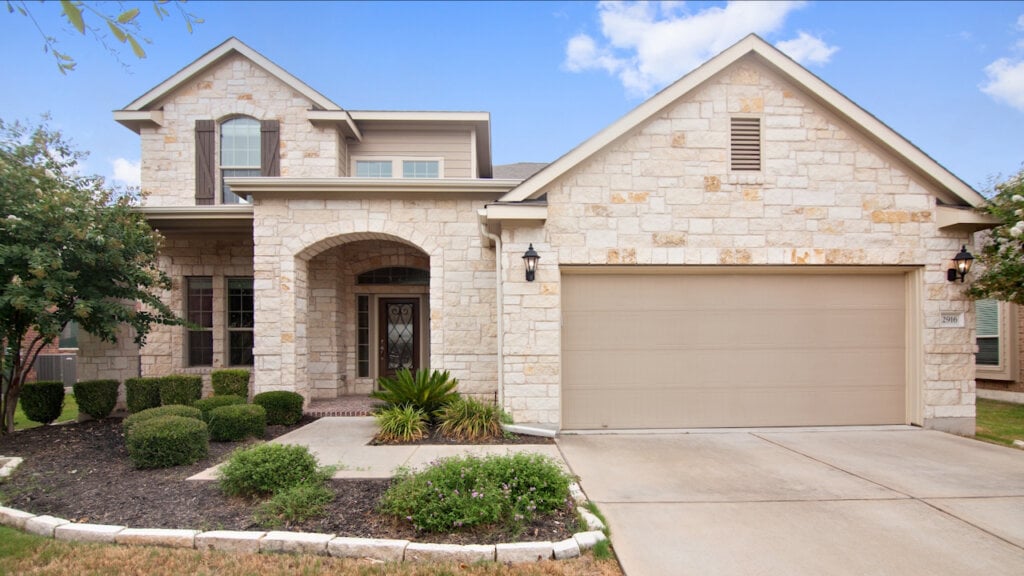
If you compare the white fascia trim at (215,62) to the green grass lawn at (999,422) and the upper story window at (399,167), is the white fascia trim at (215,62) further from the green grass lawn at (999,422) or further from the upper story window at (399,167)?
the green grass lawn at (999,422)

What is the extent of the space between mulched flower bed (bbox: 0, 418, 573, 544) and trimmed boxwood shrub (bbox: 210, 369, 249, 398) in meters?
2.43

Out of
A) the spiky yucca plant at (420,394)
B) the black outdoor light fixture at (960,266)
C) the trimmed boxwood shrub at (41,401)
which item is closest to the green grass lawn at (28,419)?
the trimmed boxwood shrub at (41,401)

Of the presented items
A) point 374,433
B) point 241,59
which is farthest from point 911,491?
point 241,59

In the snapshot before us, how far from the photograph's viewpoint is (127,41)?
6.63 ft

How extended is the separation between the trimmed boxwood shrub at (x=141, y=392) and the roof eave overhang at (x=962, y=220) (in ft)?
42.6

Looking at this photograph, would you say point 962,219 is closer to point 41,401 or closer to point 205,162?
point 205,162

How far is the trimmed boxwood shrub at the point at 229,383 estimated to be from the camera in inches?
358

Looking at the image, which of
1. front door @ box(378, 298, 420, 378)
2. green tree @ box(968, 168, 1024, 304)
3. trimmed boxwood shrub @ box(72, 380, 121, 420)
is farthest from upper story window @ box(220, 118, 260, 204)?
green tree @ box(968, 168, 1024, 304)

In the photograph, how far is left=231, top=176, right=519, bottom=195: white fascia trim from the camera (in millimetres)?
8414

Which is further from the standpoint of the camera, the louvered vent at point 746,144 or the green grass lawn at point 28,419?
the green grass lawn at point 28,419

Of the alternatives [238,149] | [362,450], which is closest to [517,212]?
[362,450]

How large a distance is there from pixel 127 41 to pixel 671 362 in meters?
7.07

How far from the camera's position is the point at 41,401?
8.58 meters

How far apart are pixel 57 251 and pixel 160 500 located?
4693mm
